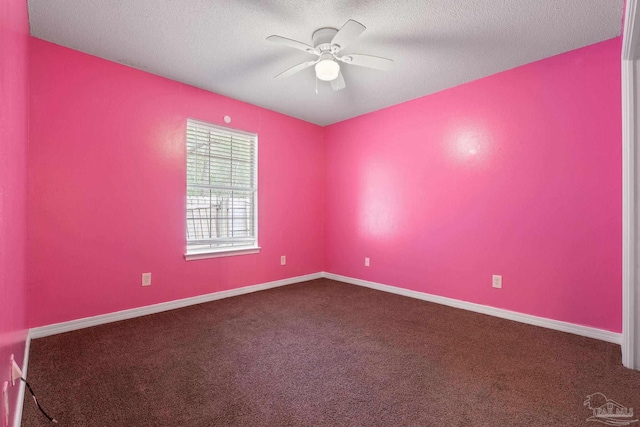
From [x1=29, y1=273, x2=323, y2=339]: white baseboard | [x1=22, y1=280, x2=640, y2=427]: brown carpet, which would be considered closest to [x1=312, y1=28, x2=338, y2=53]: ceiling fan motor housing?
[x1=22, y1=280, x2=640, y2=427]: brown carpet

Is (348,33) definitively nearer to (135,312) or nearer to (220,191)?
(220,191)

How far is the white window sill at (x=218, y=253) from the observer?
322 cm

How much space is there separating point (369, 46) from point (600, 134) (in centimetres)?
199

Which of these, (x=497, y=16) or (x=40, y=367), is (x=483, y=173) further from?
(x=40, y=367)

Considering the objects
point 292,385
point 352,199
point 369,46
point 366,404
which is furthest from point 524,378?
point 352,199

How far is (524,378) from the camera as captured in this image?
1.78 m

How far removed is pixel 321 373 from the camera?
1853 millimetres

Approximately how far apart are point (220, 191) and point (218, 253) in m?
0.74

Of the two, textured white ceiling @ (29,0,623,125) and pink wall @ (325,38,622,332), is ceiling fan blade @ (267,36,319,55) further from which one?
pink wall @ (325,38,622,332)

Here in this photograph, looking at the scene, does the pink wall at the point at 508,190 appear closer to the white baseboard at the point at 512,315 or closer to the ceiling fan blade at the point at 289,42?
the white baseboard at the point at 512,315

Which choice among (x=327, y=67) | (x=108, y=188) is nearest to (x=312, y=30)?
(x=327, y=67)

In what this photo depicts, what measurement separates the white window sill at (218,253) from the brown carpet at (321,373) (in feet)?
2.09

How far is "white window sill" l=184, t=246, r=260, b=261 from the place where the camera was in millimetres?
3224

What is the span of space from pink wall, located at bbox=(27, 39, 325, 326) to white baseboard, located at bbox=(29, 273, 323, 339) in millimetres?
53
